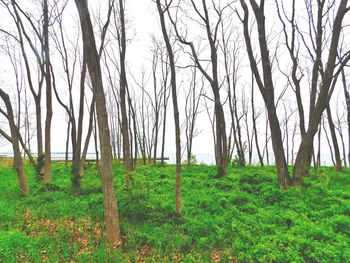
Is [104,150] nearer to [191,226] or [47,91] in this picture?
[191,226]

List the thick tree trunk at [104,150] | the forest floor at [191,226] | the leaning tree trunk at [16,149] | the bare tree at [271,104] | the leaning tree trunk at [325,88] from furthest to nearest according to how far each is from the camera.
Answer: the leaning tree trunk at [16,149]
the bare tree at [271,104]
the leaning tree trunk at [325,88]
the thick tree trunk at [104,150]
the forest floor at [191,226]

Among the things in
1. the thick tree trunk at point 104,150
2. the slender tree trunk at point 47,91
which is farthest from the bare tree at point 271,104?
the slender tree trunk at point 47,91

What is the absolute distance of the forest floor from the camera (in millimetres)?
5762

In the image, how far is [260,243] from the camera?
6125 millimetres

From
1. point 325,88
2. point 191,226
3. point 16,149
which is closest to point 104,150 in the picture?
point 191,226

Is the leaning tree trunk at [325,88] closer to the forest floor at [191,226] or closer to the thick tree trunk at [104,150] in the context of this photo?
the forest floor at [191,226]

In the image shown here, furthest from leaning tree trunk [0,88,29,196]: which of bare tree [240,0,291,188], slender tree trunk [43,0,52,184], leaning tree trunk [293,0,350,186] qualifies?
leaning tree trunk [293,0,350,186]

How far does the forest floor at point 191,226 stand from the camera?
576 cm

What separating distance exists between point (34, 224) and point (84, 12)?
5.00 meters

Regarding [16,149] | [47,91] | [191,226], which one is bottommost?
[191,226]

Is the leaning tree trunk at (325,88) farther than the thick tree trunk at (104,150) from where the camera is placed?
Yes

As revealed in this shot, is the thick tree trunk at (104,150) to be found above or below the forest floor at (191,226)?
above

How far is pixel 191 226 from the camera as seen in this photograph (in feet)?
24.2

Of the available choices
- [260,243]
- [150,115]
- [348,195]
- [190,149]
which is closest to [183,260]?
[260,243]
